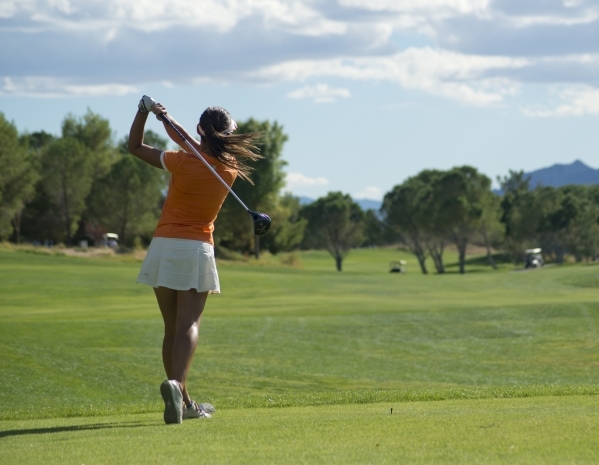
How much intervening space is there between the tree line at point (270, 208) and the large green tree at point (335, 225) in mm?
105

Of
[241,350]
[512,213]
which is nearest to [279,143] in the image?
[512,213]

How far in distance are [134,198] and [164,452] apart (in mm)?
69340

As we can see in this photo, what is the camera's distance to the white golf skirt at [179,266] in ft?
23.1

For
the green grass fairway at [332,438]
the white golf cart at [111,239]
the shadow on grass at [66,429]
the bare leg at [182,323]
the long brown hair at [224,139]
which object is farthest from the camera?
the white golf cart at [111,239]

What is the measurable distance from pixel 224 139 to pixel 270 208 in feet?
239

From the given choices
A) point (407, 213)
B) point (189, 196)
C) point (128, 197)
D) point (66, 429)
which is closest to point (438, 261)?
point (407, 213)

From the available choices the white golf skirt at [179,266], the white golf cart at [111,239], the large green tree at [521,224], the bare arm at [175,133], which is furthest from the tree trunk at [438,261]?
the white golf skirt at [179,266]

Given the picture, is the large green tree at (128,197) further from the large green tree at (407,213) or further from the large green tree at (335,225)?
the large green tree at (335,225)

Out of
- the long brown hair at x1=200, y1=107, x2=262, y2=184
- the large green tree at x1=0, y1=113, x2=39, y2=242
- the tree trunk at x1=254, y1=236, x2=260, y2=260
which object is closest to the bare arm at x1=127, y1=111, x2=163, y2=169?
the long brown hair at x1=200, y1=107, x2=262, y2=184

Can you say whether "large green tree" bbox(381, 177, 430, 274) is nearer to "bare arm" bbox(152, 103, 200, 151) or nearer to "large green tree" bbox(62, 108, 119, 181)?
"large green tree" bbox(62, 108, 119, 181)

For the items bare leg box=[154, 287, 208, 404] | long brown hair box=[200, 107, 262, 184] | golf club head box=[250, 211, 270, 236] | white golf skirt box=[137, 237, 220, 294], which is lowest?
bare leg box=[154, 287, 208, 404]

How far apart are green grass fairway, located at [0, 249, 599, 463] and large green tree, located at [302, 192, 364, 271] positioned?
67.6 m

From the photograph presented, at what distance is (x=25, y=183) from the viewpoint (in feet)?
224

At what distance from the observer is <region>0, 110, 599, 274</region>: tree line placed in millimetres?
73188
